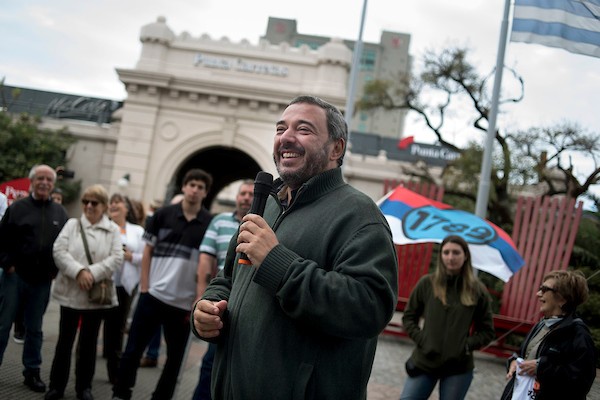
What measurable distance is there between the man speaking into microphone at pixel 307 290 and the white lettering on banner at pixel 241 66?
18.4m

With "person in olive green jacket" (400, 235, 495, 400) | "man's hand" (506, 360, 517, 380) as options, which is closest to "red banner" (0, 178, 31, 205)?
"person in olive green jacket" (400, 235, 495, 400)

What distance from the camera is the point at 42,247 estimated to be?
19.7 ft

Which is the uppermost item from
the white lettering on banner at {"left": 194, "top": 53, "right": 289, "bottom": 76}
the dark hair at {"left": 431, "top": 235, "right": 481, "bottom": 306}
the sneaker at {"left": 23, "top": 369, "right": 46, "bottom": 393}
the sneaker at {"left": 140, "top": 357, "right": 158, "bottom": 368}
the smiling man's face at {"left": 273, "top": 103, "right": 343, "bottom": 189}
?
the white lettering on banner at {"left": 194, "top": 53, "right": 289, "bottom": 76}

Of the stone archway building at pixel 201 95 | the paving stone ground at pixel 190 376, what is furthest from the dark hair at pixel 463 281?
the stone archway building at pixel 201 95

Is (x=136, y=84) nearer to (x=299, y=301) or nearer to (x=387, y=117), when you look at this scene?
(x=299, y=301)

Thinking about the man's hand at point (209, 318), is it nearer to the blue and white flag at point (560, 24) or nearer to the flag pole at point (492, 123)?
the blue and white flag at point (560, 24)

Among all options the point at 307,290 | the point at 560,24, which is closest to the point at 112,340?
the point at 307,290

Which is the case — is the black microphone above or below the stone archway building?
below

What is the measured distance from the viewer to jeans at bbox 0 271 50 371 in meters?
5.83

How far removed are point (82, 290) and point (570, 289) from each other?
412 centimetres

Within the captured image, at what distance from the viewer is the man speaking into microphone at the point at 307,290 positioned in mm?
2199

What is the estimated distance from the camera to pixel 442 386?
15.8 ft

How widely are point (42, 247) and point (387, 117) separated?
317 feet

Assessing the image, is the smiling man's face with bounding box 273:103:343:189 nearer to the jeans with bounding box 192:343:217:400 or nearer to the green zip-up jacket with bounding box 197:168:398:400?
the green zip-up jacket with bounding box 197:168:398:400
